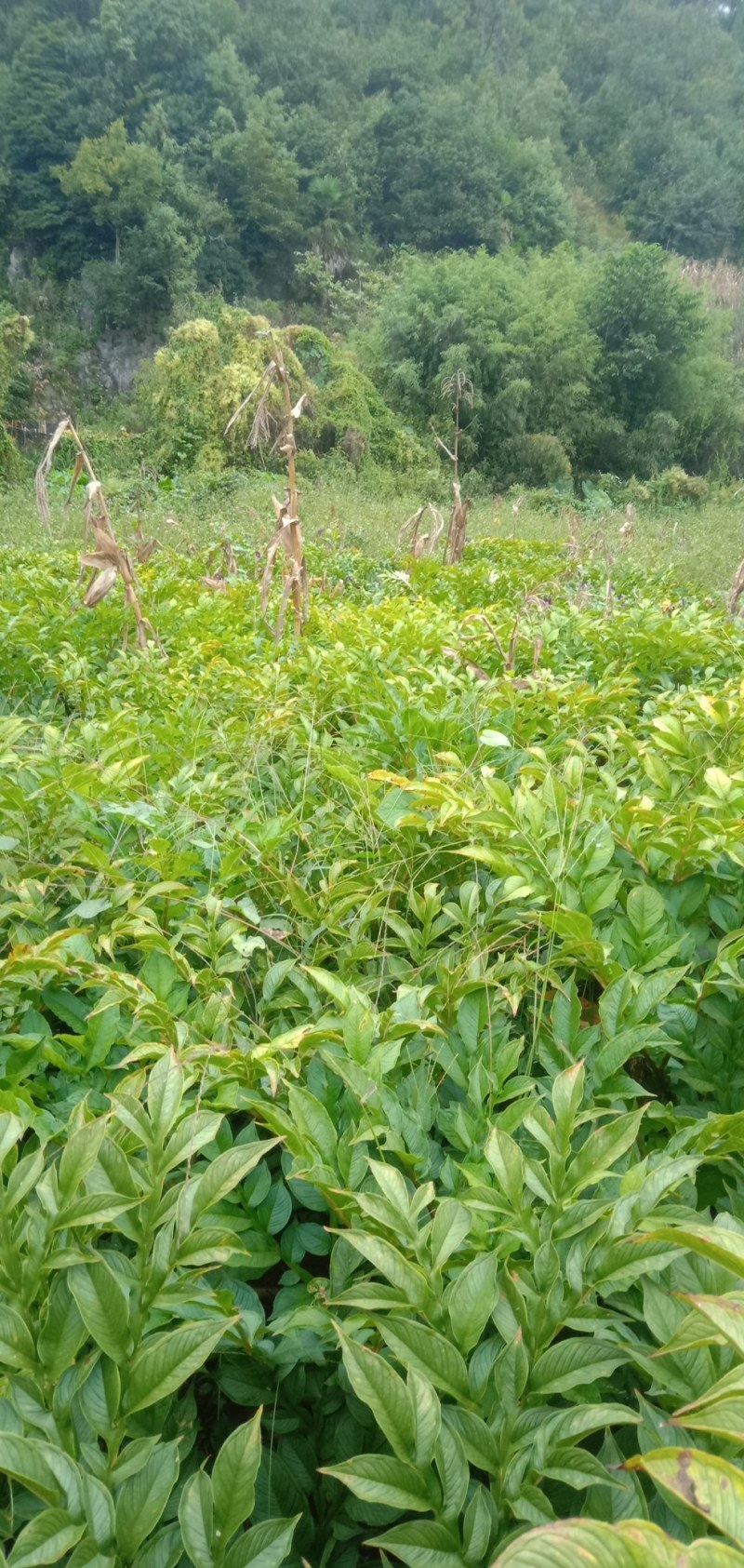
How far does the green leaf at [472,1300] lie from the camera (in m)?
0.65

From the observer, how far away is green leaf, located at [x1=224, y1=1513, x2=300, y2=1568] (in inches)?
22.2

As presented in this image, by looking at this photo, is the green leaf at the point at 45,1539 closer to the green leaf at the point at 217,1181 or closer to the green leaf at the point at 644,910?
the green leaf at the point at 217,1181

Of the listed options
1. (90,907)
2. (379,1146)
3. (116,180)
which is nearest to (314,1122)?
(379,1146)

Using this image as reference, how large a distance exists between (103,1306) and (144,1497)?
0.12 m

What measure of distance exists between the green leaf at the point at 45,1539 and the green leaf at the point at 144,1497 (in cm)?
3

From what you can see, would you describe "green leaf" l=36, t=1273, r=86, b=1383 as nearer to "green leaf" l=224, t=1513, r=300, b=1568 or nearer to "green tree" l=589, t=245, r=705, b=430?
"green leaf" l=224, t=1513, r=300, b=1568

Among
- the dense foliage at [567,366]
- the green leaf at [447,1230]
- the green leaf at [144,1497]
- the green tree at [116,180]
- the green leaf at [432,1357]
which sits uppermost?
the green tree at [116,180]

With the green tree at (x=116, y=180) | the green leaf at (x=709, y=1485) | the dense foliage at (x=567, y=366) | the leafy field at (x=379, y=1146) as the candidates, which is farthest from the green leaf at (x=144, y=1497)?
the green tree at (x=116, y=180)

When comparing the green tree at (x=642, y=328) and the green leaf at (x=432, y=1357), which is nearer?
the green leaf at (x=432, y=1357)

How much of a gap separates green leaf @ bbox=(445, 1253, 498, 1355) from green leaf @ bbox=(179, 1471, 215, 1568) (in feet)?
0.66

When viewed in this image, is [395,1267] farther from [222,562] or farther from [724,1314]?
[222,562]

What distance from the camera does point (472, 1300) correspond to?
2.17 ft

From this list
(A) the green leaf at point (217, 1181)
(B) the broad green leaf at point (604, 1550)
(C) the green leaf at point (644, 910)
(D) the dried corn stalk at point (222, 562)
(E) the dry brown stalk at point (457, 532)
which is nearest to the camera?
(B) the broad green leaf at point (604, 1550)

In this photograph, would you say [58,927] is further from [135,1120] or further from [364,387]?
[364,387]
